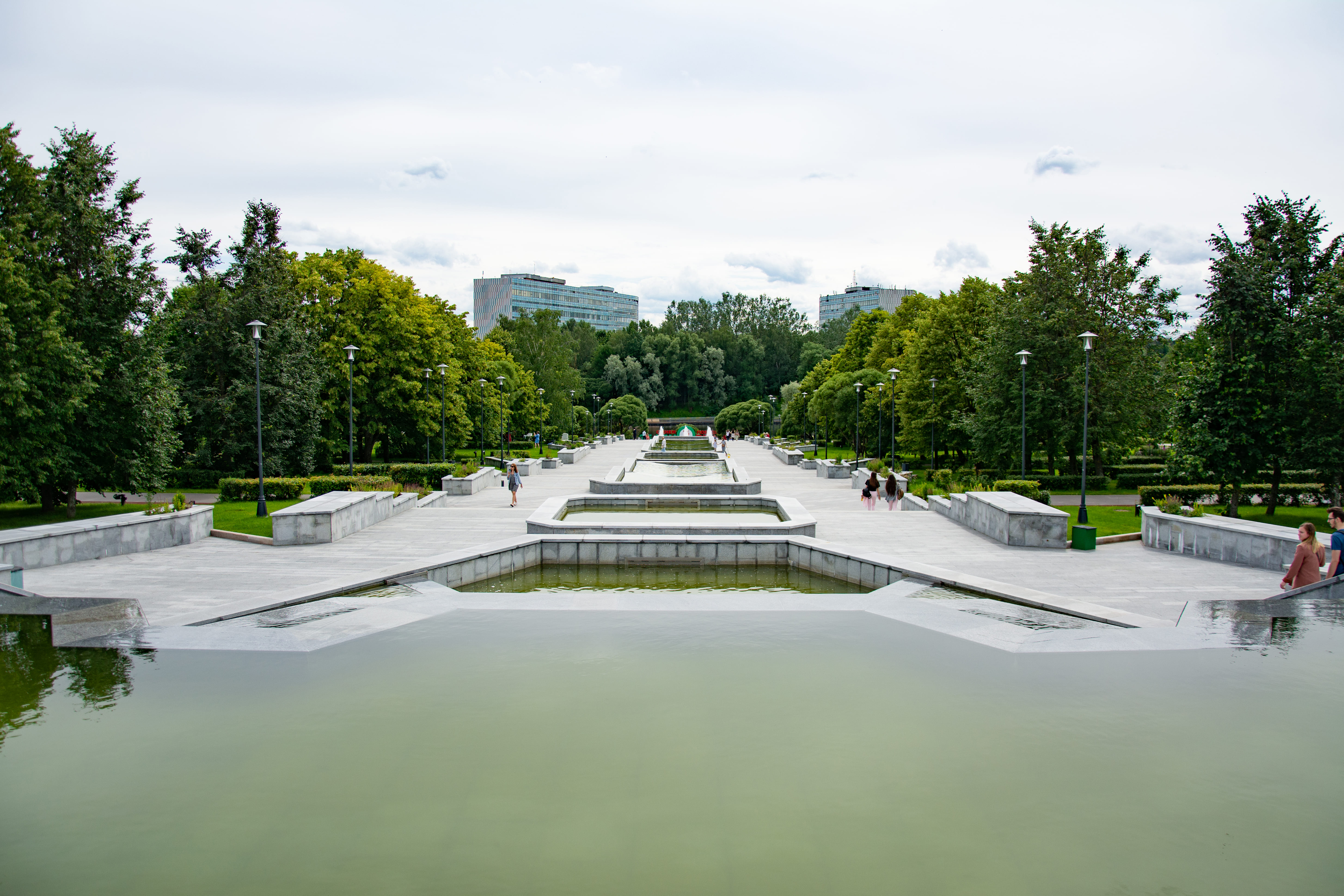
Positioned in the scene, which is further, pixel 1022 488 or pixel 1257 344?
pixel 1022 488

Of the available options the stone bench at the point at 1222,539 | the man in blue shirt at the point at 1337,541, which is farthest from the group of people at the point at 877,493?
the man in blue shirt at the point at 1337,541

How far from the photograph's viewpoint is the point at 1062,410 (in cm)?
2892

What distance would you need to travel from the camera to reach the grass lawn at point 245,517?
17438 mm

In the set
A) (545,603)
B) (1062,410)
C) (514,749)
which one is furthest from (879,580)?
(1062,410)

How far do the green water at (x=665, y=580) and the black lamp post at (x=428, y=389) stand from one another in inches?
721

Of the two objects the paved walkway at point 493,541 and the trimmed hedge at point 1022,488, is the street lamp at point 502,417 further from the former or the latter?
the trimmed hedge at point 1022,488

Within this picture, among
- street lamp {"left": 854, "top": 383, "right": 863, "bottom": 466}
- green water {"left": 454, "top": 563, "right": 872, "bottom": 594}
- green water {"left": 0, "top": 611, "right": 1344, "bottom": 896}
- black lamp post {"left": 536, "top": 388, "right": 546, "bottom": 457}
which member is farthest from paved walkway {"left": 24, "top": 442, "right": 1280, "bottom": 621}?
black lamp post {"left": 536, "top": 388, "right": 546, "bottom": 457}

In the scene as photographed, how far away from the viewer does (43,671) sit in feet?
26.1

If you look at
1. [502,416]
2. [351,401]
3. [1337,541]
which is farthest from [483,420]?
[1337,541]

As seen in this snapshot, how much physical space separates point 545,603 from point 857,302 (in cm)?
17551

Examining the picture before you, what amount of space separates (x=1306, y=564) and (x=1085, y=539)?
545 cm

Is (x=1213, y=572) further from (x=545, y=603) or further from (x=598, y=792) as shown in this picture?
(x=598, y=792)

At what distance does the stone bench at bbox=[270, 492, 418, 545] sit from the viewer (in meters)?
16.0

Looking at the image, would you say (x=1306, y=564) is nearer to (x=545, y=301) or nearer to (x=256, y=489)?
(x=256, y=489)
